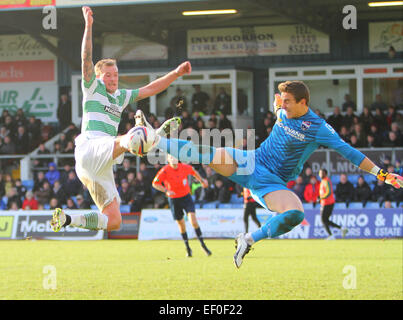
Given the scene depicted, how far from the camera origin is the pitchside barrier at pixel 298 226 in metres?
23.7

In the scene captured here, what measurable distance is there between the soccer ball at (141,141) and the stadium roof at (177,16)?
17820 millimetres

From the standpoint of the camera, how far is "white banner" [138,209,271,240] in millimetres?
24531

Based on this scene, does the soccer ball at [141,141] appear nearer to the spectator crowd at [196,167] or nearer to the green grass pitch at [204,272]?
the green grass pitch at [204,272]

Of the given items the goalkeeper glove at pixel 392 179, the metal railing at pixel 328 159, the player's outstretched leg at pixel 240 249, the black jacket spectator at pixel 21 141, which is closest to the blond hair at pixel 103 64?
the player's outstretched leg at pixel 240 249

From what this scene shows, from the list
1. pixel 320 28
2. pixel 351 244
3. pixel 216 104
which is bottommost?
pixel 351 244

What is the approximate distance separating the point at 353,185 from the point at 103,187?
16.8 metres

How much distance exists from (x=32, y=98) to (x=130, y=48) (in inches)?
195

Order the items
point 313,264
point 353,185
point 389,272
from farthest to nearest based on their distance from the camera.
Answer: point 353,185
point 313,264
point 389,272

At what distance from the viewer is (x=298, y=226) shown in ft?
79.4

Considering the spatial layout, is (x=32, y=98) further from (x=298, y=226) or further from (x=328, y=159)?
(x=298, y=226)

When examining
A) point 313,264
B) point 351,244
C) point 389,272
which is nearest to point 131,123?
point 351,244
